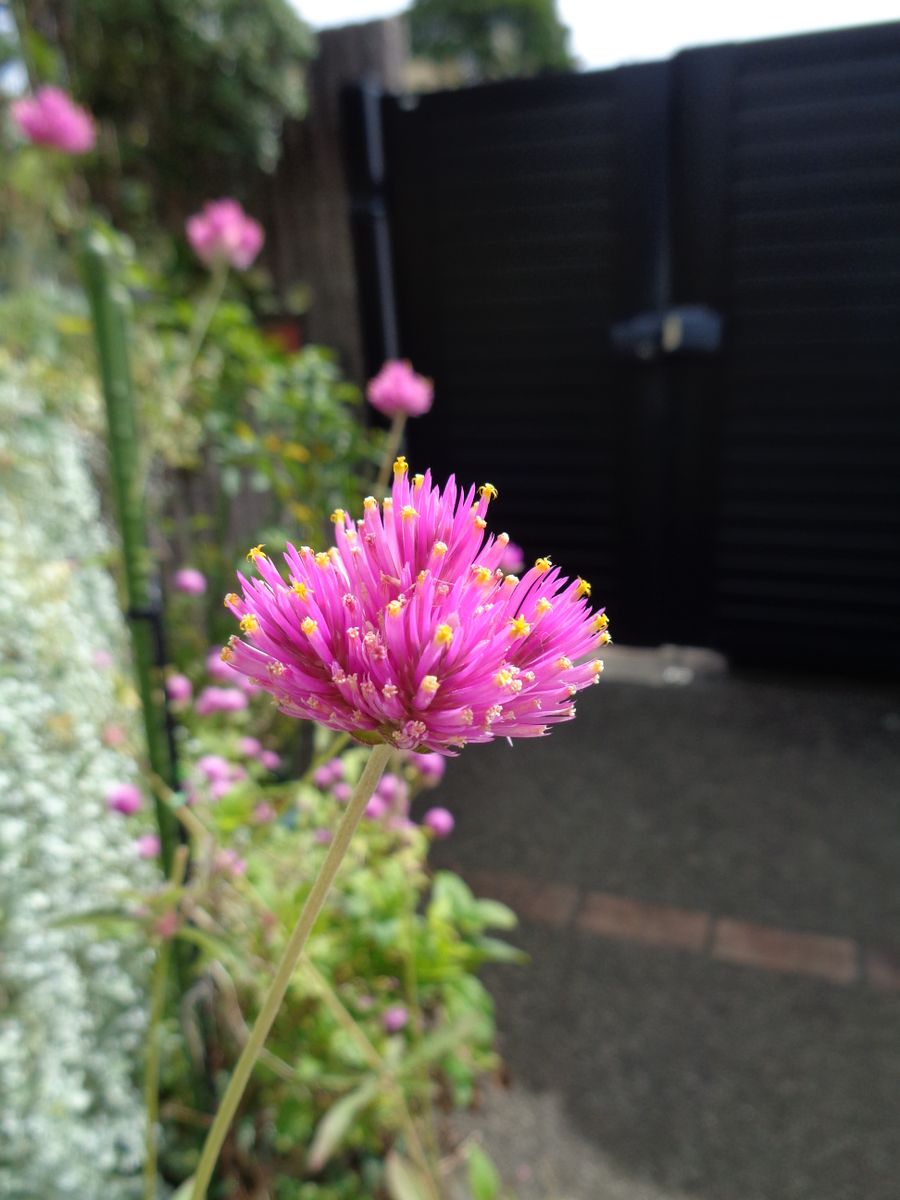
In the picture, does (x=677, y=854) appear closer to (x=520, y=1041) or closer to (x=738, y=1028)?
(x=738, y=1028)

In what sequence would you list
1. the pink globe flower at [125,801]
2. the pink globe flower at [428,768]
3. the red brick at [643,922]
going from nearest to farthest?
1. the pink globe flower at [125,801]
2. the pink globe flower at [428,768]
3. the red brick at [643,922]

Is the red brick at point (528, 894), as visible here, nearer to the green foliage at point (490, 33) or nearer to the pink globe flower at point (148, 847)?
the pink globe flower at point (148, 847)

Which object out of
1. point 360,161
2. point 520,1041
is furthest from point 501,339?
point 520,1041

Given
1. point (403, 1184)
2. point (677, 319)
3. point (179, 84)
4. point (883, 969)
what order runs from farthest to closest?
1. point (179, 84)
2. point (677, 319)
3. point (883, 969)
4. point (403, 1184)

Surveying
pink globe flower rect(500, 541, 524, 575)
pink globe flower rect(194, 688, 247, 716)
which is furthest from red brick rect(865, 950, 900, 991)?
pink globe flower rect(194, 688, 247, 716)

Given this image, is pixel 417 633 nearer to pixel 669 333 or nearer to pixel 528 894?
pixel 528 894

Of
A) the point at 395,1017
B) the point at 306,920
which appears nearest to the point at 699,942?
the point at 395,1017

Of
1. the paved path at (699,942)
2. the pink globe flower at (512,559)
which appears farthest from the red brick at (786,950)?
the pink globe flower at (512,559)
